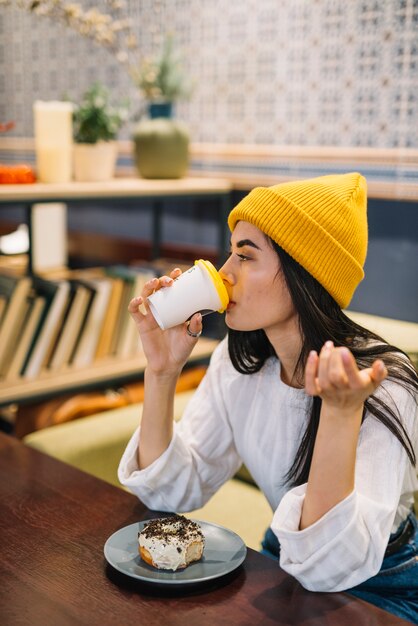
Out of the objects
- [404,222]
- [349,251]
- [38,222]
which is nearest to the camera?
[349,251]

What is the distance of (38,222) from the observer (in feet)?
12.0

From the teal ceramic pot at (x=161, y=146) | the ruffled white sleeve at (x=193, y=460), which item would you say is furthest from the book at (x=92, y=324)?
the ruffled white sleeve at (x=193, y=460)

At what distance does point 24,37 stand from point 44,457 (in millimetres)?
2519

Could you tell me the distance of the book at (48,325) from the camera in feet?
7.88

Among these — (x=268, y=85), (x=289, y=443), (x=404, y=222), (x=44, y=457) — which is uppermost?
(x=268, y=85)

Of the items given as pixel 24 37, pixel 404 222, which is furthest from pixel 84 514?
pixel 24 37

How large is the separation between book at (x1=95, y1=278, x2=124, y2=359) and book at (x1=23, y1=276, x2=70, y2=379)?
16 centimetres

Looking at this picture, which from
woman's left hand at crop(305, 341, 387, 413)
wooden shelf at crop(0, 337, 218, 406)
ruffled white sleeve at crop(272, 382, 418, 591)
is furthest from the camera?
wooden shelf at crop(0, 337, 218, 406)

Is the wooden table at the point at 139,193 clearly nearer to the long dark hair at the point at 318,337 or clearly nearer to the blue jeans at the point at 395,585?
the long dark hair at the point at 318,337

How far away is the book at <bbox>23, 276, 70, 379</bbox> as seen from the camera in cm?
240

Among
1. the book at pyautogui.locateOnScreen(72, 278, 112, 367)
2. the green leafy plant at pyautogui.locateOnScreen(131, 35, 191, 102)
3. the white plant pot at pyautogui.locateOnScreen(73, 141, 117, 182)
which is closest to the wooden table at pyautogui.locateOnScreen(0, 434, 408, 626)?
the book at pyautogui.locateOnScreen(72, 278, 112, 367)

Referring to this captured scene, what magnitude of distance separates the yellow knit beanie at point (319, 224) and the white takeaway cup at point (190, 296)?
132 mm

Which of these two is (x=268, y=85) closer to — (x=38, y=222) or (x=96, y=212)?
(x=96, y=212)

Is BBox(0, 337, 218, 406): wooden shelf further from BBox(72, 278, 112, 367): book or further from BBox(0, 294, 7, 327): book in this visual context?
BBox(0, 294, 7, 327): book
